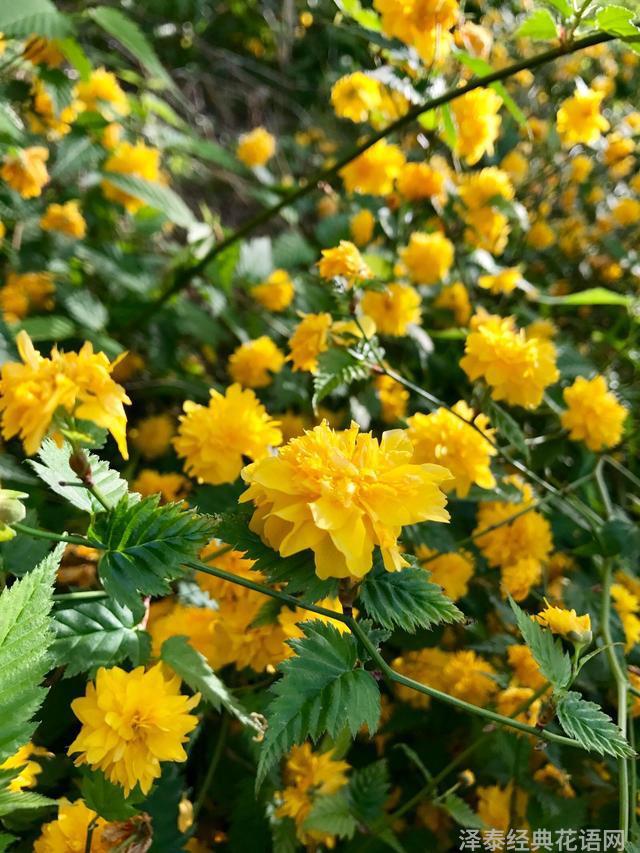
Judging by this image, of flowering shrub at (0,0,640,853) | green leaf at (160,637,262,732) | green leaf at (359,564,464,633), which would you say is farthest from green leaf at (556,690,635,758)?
green leaf at (160,637,262,732)

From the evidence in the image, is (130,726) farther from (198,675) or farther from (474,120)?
(474,120)

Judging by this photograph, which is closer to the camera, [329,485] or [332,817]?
[329,485]

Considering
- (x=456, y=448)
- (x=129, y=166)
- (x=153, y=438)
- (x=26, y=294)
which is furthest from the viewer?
(x=129, y=166)

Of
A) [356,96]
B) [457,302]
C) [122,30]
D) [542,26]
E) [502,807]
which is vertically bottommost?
[502,807]

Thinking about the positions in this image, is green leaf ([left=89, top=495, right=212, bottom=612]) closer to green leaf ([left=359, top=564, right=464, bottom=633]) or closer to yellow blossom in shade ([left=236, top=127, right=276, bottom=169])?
green leaf ([left=359, top=564, right=464, bottom=633])

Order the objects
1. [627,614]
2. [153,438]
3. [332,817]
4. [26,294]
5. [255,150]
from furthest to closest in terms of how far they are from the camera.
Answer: [255,150] < [26,294] < [153,438] < [627,614] < [332,817]

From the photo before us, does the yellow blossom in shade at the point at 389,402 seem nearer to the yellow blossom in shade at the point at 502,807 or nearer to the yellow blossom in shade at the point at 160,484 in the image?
the yellow blossom in shade at the point at 160,484

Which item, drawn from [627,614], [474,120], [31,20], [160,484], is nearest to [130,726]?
[160,484]

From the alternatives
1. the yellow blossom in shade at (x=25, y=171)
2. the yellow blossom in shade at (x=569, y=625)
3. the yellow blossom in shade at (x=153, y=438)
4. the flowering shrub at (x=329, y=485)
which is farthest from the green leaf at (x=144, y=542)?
the yellow blossom in shade at (x=25, y=171)
